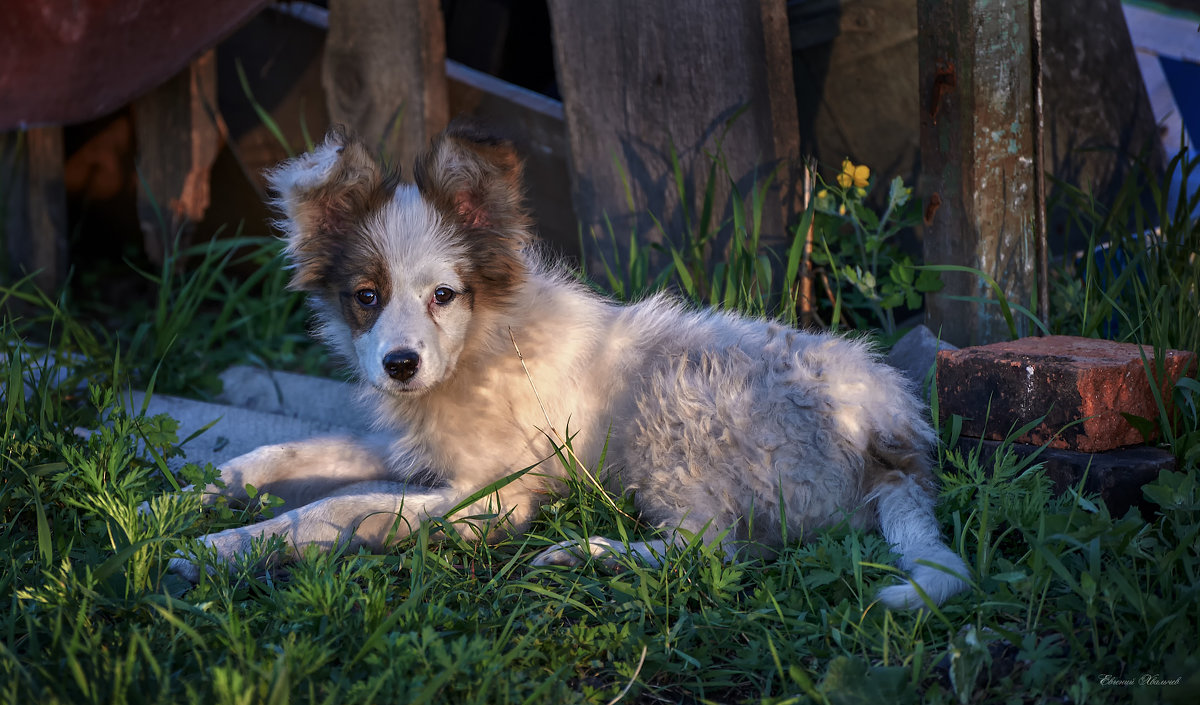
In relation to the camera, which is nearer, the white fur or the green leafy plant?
the white fur

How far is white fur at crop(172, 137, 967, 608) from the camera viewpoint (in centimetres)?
247

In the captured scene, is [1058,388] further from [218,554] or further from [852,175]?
[218,554]

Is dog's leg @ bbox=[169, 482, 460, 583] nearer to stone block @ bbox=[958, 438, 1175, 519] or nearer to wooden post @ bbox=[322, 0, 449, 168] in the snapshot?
stone block @ bbox=[958, 438, 1175, 519]

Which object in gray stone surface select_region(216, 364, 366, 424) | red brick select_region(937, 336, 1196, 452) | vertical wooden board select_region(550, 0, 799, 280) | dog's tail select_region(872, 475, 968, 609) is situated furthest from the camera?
gray stone surface select_region(216, 364, 366, 424)

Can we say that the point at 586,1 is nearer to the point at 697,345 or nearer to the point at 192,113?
the point at 697,345

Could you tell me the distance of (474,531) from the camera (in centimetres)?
253

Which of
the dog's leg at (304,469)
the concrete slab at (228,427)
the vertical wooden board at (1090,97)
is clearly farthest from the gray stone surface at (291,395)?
the vertical wooden board at (1090,97)

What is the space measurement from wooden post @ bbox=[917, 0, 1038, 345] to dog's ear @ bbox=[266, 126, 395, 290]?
186 centimetres

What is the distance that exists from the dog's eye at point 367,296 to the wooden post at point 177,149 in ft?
8.51

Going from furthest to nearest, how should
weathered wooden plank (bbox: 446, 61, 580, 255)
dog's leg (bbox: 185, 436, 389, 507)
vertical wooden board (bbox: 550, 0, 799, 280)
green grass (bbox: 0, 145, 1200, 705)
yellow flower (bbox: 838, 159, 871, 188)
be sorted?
weathered wooden plank (bbox: 446, 61, 580, 255) < vertical wooden board (bbox: 550, 0, 799, 280) < yellow flower (bbox: 838, 159, 871, 188) < dog's leg (bbox: 185, 436, 389, 507) < green grass (bbox: 0, 145, 1200, 705)

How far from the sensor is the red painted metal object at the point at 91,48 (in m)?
4.07

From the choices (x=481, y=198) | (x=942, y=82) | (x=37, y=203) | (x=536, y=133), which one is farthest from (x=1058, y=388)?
(x=37, y=203)

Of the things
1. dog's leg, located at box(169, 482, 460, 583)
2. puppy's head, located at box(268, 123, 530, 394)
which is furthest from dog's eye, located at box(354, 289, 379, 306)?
dog's leg, located at box(169, 482, 460, 583)

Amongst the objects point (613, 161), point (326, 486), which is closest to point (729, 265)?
point (613, 161)
